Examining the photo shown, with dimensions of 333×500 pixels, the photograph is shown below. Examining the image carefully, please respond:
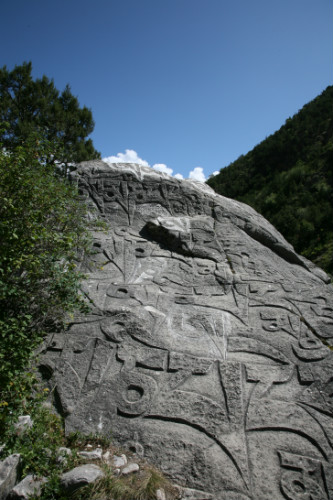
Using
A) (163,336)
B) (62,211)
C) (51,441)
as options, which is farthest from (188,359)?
(62,211)

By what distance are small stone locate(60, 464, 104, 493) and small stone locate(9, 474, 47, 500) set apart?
12 cm

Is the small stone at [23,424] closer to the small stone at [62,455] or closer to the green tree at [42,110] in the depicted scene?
the small stone at [62,455]

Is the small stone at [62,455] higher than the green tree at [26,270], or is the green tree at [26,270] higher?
the green tree at [26,270]

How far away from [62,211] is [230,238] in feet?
7.50

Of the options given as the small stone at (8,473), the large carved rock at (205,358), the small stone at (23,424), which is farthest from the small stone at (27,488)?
the large carved rock at (205,358)

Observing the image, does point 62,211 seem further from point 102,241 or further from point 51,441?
point 51,441

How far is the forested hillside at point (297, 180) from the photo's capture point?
1105cm

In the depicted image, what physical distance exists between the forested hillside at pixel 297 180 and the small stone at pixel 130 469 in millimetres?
8216

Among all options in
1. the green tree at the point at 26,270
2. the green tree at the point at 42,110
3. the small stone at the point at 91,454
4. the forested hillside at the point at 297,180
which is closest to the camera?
the small stone at the point at 91,454

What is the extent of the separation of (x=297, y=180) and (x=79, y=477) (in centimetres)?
1471

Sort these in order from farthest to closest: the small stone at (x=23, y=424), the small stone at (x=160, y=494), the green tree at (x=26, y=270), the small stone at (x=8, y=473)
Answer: the green tree at (x=26, y=270)
the small stone at (x=23, y=424)
the small stone at (x=160, y=494)
the small stone at (x=8, y=473)

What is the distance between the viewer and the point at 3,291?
2.21m

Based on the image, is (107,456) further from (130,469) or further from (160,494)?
(160,494)

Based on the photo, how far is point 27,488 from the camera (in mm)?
1744
